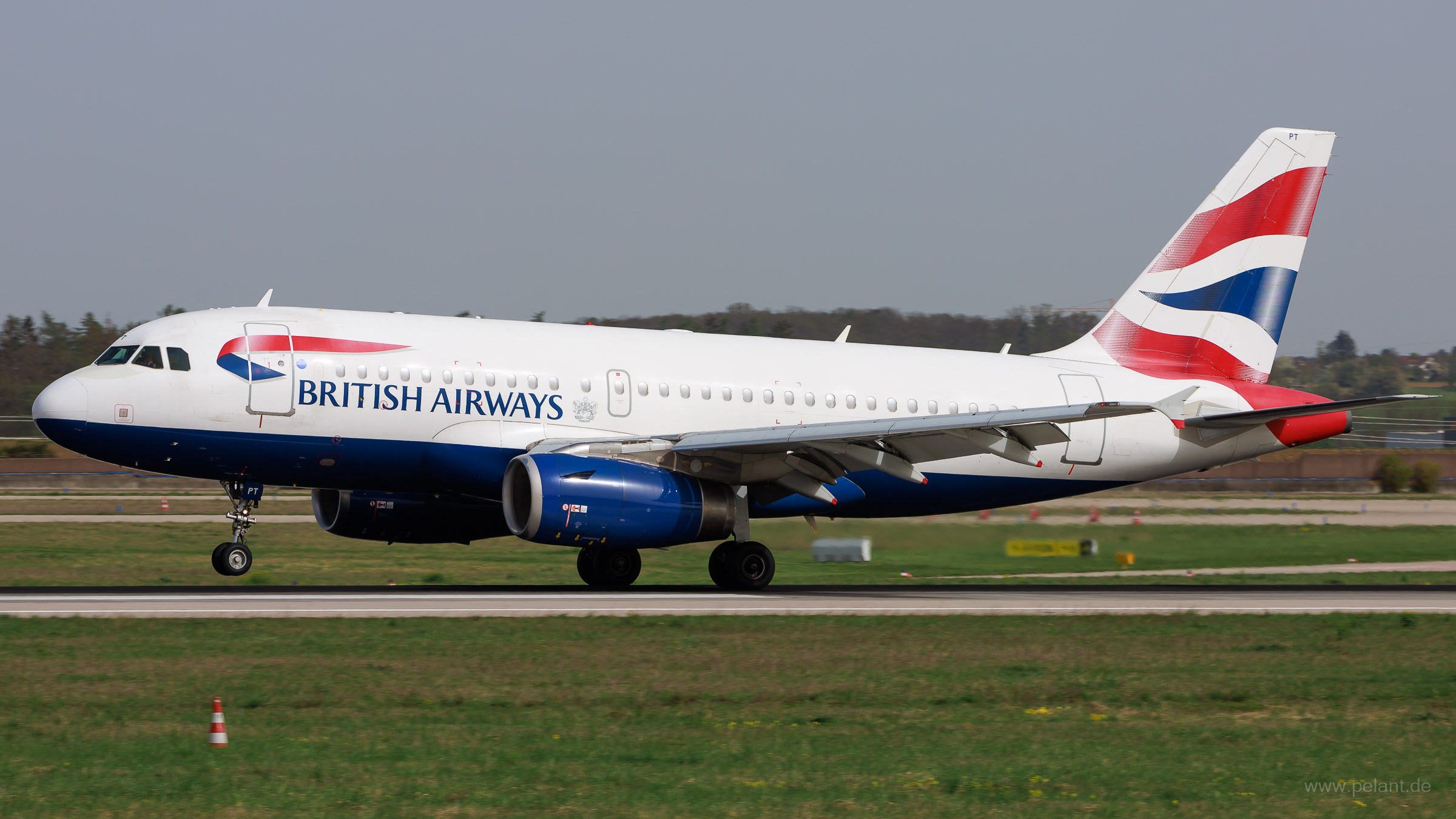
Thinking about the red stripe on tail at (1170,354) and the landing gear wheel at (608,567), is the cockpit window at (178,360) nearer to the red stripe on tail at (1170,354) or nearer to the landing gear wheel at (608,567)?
the landing gear wheel at (608,567)

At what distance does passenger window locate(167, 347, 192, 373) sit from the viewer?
69.8 ft

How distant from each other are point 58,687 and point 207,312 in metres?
10.5

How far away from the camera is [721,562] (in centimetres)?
2364

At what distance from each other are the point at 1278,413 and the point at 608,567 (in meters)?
11.6

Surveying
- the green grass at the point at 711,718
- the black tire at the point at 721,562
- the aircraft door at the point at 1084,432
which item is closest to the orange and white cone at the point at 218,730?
the green grass at the point at 711,718

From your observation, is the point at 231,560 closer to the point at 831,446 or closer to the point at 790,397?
the point at 831,446

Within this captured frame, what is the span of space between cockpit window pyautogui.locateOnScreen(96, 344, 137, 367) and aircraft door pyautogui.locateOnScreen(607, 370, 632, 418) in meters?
7.30

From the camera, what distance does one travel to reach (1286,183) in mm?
28062

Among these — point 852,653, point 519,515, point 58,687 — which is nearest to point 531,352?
point 519,515

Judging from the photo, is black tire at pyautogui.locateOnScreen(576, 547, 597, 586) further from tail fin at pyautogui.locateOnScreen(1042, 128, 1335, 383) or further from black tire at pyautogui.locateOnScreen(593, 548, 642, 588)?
tail fin at pyautogui.locateOnScreen(1042, 128, 1335, 383)

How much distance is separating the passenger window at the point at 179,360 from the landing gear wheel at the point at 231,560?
8.94 feet

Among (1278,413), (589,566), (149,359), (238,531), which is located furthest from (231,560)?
(1278,413)

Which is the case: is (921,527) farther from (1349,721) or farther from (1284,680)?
(1349,721)

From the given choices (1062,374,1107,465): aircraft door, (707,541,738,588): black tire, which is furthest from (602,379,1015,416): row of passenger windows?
(707,541,738,588): black tire
